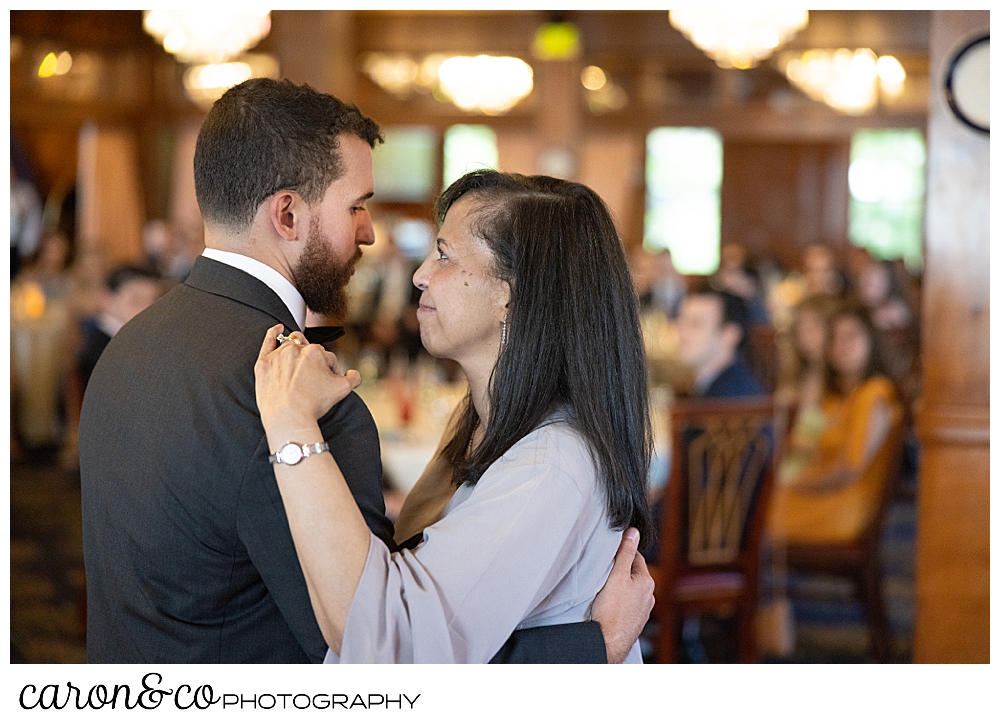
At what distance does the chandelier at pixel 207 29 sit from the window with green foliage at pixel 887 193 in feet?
31.0

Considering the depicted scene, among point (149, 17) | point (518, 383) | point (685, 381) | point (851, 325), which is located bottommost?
point (685, 381)

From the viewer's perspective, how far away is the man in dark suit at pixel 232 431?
1.42 metres

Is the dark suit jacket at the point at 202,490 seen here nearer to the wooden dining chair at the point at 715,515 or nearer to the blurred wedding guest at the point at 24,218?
the wooden dining chair at the point at 715,515

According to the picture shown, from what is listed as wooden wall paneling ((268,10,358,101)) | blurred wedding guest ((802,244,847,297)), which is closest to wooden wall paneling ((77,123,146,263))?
wooden wall paneling ((268,10,358,101))

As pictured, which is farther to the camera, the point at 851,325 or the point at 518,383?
the point at 851,325

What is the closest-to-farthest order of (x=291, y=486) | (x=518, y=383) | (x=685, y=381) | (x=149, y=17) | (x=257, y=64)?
(x=291, y=486)
(x=518, y=383)
(x=685, y=381)
(x=149, y=17)
(x=257, y=64)

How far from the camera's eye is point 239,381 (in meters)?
1.43

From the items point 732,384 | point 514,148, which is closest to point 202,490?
point 732,384

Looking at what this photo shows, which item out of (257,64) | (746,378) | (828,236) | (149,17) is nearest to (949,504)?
(746,378)

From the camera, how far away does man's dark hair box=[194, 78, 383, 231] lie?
1.51 metres

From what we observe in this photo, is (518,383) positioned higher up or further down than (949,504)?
higher up

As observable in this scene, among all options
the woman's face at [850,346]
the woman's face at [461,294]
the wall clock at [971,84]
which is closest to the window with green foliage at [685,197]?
the woman's face at [850,346]
